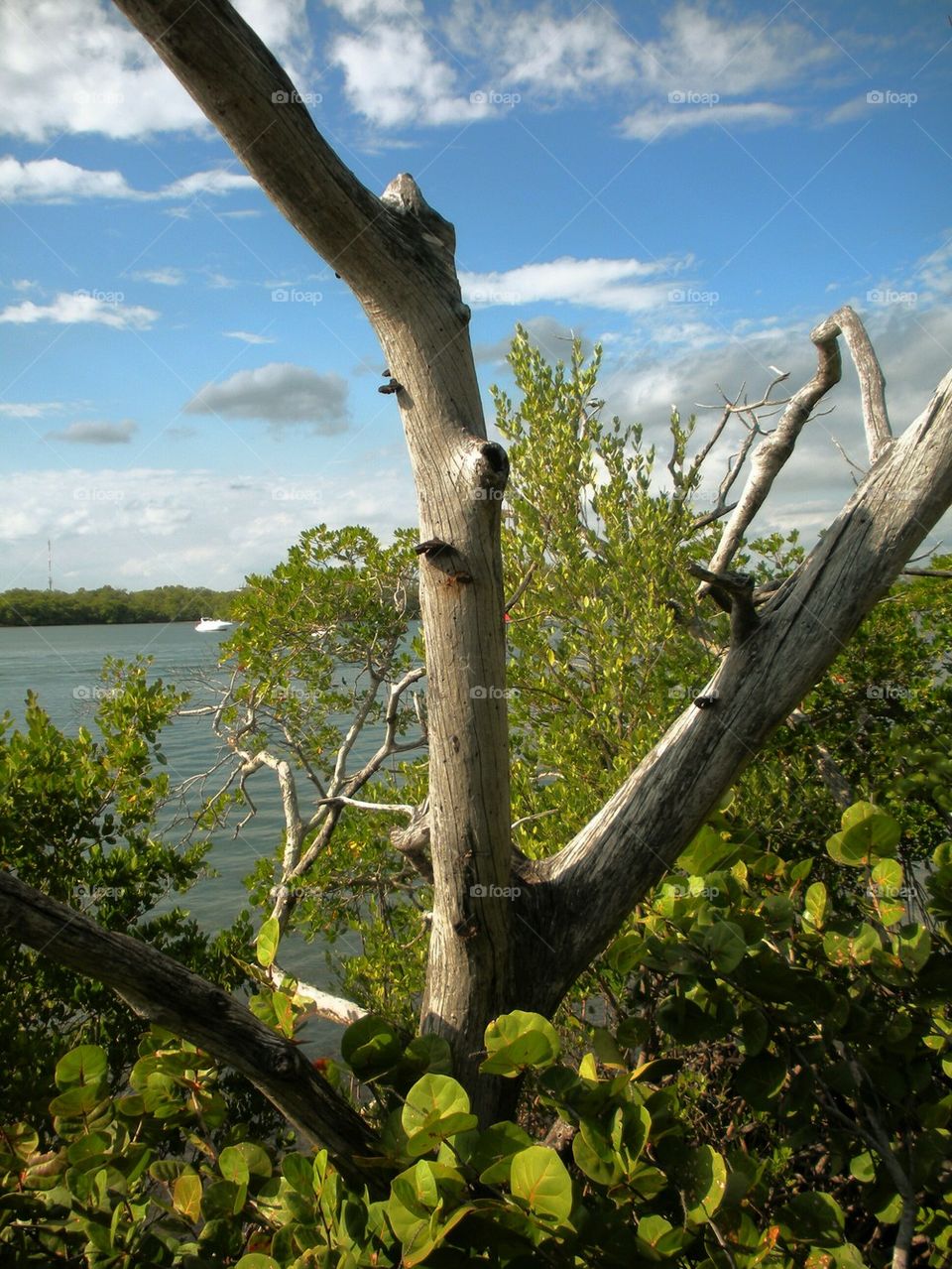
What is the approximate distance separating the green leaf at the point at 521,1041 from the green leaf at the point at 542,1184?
0.20 m

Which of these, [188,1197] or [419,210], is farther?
[419,210]

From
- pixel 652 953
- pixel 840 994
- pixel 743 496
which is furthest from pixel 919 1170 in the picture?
pixel 743 496

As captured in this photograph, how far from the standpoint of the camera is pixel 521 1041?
5.18ft

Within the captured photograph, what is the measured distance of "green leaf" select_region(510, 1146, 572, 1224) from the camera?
4.46ft

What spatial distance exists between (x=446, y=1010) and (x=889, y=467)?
1.59 meters

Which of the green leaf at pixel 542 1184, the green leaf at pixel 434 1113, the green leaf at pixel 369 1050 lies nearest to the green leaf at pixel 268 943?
the green leaf at pixel 369 1050

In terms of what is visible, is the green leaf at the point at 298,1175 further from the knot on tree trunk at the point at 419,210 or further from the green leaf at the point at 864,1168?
the knot on tree trunk at the point at 419,210

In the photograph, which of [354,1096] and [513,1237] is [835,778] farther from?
[513,1237]

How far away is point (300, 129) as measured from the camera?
1543mm

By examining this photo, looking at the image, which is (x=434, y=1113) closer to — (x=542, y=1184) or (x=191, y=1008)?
(x=542, y=1184)

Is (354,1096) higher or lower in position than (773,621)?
→ lower

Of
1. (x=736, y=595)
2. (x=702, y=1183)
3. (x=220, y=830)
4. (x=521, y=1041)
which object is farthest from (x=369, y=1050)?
(x=220, y=830)

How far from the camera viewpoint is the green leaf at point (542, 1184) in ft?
4.46

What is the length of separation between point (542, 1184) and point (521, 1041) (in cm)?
25
